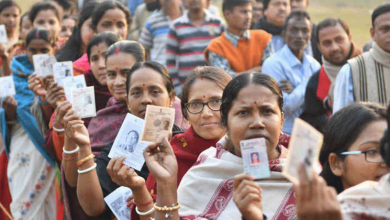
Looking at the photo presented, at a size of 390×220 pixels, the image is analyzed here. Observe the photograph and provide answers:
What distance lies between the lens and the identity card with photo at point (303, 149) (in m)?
2.44

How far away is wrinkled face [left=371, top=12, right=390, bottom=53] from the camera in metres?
5.66

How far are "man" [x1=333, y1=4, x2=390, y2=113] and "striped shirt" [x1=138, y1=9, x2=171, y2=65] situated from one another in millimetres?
3684

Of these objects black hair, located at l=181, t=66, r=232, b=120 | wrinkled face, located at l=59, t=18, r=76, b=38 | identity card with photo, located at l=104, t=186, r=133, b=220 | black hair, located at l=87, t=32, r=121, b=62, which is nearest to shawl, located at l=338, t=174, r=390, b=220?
black hair, located at l=181, t=66, r=232, b=120

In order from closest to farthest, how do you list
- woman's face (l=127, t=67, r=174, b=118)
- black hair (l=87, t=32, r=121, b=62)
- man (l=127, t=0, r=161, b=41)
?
woman's face (l=127, t=67, r=174, b=118) → black hair (l=87, t=32, r=121, b=62) → man (l=127, t=0, r=161, b=41)

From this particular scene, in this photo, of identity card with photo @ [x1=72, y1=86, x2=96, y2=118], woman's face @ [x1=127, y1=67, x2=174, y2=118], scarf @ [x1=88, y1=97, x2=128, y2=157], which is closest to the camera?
woman's face @ [x1=127, y1=67, x2=174, y2=118]

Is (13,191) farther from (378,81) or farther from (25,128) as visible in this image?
(378,81)

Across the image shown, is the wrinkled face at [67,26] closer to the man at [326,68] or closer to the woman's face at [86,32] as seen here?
the woman's face at [86,32]

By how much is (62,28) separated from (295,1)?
2.98 meters

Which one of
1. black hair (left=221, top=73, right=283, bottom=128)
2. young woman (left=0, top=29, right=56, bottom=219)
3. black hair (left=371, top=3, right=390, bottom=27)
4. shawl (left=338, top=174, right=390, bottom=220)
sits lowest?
young woman (left=0, top=29, right=56, bottom=219)

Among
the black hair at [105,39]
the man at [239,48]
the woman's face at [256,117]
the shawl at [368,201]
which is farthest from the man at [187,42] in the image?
the shawl at [368,201]

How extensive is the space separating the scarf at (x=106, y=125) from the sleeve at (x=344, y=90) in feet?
5.51

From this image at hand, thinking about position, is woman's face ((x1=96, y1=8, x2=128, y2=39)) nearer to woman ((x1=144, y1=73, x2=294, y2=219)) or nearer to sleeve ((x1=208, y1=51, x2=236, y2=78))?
sleeve ((x1=208, y1=51, x2=236, y2=78))

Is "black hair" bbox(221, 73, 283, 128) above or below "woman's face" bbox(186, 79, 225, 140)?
above

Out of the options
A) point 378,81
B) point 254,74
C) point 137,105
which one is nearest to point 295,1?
point 378,81
